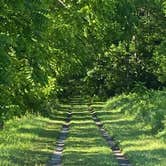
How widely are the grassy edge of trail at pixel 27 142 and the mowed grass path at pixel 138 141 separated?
2.71 m

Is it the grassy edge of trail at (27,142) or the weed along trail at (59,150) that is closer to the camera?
the grassy edge of trail at (27,142)

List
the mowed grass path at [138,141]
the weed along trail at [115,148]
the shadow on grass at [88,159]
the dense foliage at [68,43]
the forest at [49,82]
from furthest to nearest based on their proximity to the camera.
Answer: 1. the weed along trail at [115,148]
2. the mowed grass path at [138,141]
3. the shadow on grass at [88,159]
4. the forest at [49,82]
5. the dense foliage at [68,43]

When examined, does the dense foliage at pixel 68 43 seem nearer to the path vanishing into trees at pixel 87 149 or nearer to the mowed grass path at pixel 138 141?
the path vanishing into trees at pixel 87 149

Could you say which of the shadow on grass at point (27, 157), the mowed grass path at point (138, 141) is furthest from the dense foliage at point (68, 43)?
the mowed grass path at point (138, 141)

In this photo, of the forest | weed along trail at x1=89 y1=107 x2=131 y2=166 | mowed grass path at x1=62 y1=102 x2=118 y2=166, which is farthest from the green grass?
mowed grass path at x1=62 y1=102 x2=118 y2=166

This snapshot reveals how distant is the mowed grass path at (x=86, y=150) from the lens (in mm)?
19969

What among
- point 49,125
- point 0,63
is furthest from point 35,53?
point 49,125

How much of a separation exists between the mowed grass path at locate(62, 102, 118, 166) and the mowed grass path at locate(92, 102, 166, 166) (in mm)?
679

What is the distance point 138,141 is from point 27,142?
4.31m

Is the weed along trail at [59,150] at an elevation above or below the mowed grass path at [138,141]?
below

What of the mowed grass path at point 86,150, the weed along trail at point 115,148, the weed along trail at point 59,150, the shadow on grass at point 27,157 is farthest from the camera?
the weed along trail at point 59,150

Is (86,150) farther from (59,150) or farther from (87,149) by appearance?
(59,150)

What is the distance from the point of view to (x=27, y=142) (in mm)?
25516

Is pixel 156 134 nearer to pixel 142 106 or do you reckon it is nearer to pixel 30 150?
pixel 30 150
